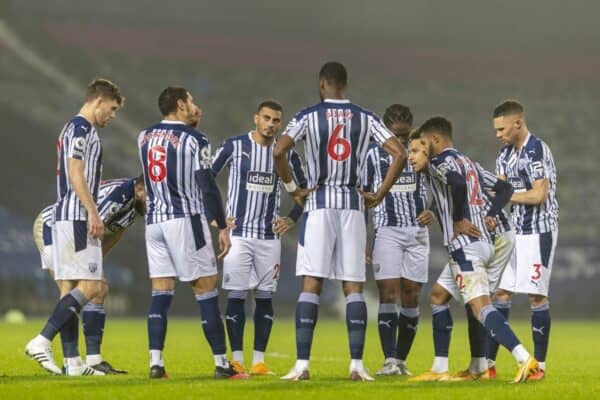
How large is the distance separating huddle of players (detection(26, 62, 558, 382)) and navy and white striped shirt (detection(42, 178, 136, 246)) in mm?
12

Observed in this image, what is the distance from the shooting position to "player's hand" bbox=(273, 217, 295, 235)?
30.2 feet

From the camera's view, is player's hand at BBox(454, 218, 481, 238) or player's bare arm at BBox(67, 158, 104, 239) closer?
player's bare arm at BBox(67, 158, 104, 239)

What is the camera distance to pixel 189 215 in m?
8.08

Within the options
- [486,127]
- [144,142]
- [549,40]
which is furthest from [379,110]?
[144,142]

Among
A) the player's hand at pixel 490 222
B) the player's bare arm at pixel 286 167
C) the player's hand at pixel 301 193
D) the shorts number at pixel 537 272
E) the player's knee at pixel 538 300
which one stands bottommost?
the player's knee at pixel 538 300

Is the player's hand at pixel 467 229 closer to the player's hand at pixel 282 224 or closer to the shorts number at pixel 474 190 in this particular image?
the shorts number at pixel 474 190

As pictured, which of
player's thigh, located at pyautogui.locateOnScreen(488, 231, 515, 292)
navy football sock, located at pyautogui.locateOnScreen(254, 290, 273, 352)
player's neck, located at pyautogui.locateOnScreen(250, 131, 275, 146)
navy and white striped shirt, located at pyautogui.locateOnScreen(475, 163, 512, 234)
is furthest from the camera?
player's neck, located at pyautogui.locateOnScreen(250, 131, 275, 146)

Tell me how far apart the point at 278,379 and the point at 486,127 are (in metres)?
32.0

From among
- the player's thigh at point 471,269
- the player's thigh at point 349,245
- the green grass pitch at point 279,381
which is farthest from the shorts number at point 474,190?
the green grass pitch at point 279,381

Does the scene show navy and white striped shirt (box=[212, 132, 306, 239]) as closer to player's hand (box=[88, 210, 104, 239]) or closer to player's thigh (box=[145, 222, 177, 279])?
player's thigh (box=[145, 222, 177, 279])

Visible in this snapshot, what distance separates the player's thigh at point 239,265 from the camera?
9211mm

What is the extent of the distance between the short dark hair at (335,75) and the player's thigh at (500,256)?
1928 mm

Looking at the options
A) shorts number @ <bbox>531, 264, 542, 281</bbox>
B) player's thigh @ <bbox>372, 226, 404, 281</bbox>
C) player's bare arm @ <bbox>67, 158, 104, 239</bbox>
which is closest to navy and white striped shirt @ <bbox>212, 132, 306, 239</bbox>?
player's thigh @ <bbox>372, 226, 404, 281</bbox>

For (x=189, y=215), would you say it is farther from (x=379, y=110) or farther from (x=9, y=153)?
(x=379, y=110)
